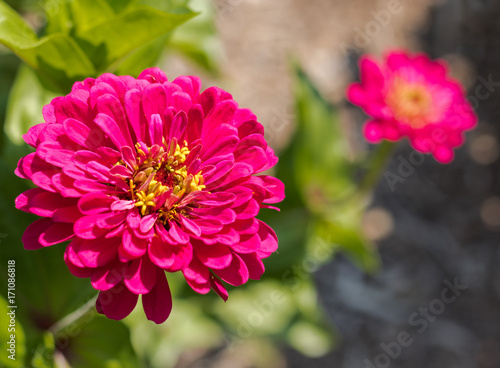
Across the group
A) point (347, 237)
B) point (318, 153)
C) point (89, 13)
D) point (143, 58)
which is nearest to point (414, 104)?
point (318, 153)

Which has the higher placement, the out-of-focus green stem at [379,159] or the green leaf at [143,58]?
the green leaf at [143,58]

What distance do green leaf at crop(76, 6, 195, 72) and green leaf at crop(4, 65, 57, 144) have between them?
0.15 metres

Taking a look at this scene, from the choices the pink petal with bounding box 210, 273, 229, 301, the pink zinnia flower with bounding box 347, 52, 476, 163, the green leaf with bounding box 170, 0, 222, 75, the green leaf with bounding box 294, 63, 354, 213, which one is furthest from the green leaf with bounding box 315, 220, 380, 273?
the pink petal with bounding box 210, 273, 229, 301

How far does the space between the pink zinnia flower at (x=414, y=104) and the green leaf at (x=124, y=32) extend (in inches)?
26.0

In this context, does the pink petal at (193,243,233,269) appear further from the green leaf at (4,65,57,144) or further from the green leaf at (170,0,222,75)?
the green leaf at (170,0,222,75)

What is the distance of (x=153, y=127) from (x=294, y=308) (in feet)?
3.88

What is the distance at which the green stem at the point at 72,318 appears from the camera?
96 centimetres

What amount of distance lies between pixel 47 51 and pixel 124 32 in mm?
159

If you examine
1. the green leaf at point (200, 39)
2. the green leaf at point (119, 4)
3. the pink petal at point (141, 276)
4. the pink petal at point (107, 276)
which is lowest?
the green leaf at point (200, 39)

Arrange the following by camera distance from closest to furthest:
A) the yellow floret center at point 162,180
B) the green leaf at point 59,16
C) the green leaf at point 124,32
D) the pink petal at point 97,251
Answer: the pink petal at point 97,251 < the yellow floret center at point 162,180 < the green leaf at point 124,32 < the green leaf at point 59,16

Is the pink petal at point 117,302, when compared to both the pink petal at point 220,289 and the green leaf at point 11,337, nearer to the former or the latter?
the pink petal at point 220,289

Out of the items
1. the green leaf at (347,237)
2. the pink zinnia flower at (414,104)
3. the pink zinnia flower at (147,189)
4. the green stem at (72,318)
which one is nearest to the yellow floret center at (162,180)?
the pink zinnia flower at (147,189)

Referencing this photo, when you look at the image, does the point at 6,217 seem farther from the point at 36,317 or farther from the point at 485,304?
the point at 485,304

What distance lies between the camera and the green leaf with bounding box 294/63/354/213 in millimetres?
1768
